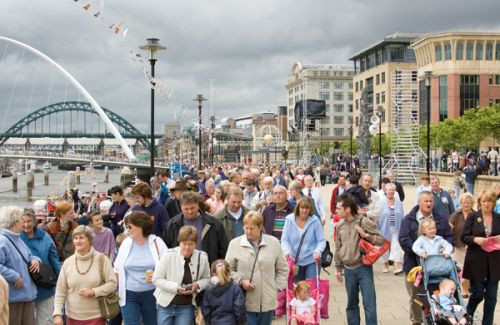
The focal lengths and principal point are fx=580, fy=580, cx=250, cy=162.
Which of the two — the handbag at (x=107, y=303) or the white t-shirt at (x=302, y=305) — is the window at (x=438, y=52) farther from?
the handbag at (x=107, y=303)

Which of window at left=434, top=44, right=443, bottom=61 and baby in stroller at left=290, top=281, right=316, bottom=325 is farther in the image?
window at left=434, top=44, right=443, bottom=61

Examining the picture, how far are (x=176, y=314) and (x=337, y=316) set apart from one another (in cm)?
313

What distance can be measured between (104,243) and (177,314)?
87.6 inches

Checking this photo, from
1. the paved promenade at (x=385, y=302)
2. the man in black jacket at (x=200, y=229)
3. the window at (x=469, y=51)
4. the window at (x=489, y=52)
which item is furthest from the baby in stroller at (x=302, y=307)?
the window at (x=489, y=52)

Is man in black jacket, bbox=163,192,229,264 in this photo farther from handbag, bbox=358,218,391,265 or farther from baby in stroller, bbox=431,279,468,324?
baby in stroller, bbox=431,279,468,324

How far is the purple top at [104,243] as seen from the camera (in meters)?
7.38

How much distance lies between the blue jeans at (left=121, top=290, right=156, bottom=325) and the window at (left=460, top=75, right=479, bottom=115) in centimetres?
7020

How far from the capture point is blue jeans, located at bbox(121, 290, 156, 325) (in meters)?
5.91

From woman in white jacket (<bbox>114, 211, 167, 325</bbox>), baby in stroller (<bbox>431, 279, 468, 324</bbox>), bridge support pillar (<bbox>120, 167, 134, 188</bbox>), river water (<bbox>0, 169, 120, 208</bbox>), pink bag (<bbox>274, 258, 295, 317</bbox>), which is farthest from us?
river water (<bbox>0, 169, 120, 208</bbox>)

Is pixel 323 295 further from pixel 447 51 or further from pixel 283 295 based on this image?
pixel 447 51

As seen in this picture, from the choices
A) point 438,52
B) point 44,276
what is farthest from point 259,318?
point 438,52

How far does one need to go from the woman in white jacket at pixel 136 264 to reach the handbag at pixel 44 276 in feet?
2.54

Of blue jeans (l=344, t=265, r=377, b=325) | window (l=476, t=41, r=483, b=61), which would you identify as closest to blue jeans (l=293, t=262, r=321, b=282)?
blue jeans (l=344, t=265, r=377, b=325)

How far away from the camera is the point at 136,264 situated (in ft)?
19.2
